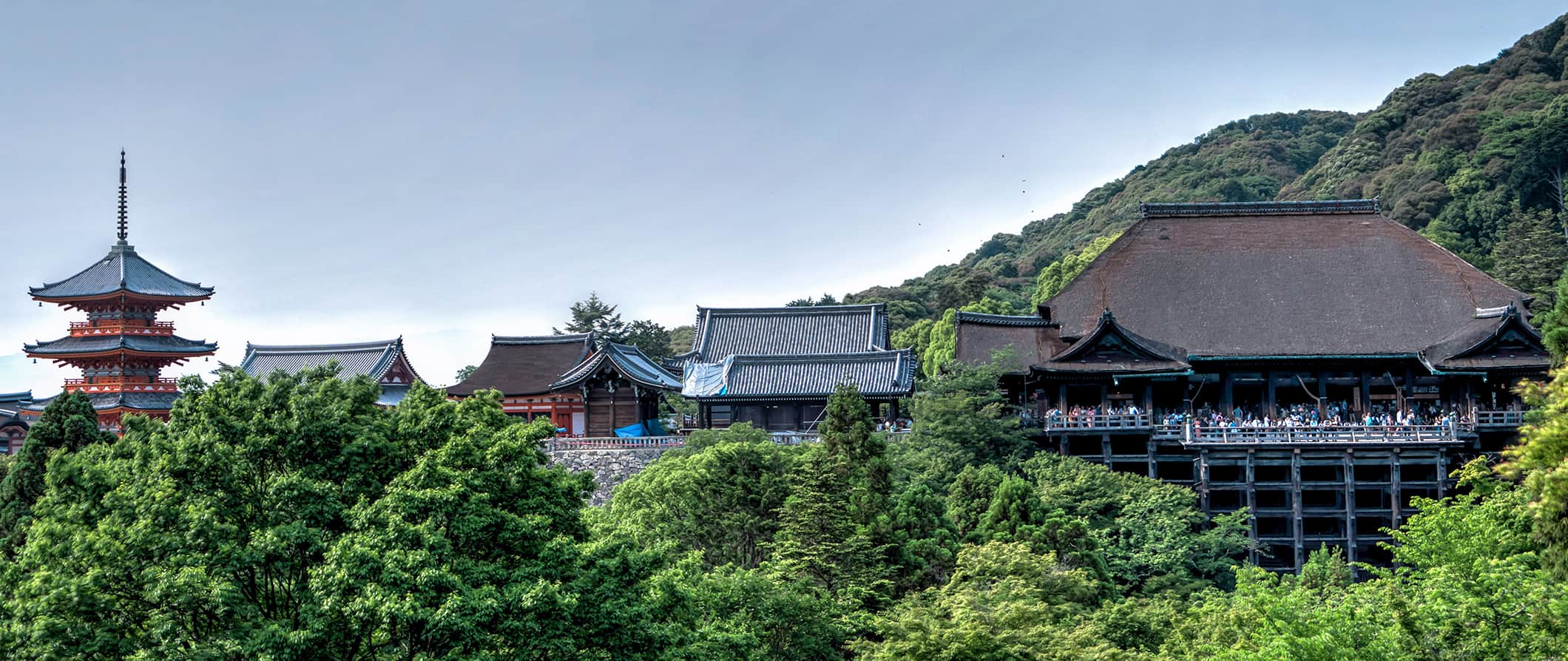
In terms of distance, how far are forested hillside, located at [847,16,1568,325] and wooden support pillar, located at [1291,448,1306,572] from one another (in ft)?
78.5

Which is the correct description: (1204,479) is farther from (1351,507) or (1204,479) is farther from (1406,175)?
(1406,175)

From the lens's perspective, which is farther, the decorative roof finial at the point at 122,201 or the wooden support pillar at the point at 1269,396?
the decorative roof finial at the point at 122,201

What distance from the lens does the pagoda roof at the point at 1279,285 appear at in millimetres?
38188

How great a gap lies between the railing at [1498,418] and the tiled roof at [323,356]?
126 feet

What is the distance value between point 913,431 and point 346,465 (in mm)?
20232

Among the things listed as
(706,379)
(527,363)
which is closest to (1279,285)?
(706,379)

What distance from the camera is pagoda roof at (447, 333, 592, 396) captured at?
49969mm

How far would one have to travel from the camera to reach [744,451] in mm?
29375

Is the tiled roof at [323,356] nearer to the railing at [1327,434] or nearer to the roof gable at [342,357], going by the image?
the roof gable at [342,357]

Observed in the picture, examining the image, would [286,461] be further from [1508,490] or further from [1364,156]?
[1364,156]

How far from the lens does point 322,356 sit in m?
57.1

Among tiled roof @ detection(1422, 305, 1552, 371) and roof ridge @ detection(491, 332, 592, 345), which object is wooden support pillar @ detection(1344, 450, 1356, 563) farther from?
roof ridge @ detection(491, 332, 592, 345)

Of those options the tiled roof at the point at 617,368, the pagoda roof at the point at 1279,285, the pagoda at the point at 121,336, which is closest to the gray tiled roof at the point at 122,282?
the pagoda at the point at 121,336

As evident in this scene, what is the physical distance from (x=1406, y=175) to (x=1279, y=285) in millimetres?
44383
